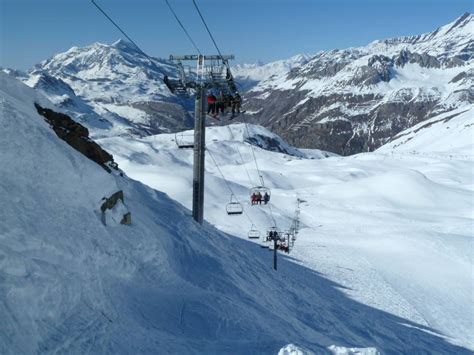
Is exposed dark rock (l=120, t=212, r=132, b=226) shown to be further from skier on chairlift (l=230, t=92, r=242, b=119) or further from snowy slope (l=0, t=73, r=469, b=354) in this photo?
skier on chairlift (l=230, t=92, r=242, b=119)

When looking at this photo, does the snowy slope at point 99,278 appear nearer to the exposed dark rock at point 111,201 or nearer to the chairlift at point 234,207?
the exposed dark rock at point 111,201

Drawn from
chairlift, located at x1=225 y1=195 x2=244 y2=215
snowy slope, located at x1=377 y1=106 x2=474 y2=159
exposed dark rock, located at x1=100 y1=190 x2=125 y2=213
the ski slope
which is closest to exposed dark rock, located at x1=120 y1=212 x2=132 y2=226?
exposed dark rock, located at x1=100 y1=190 x2=125 y2=213

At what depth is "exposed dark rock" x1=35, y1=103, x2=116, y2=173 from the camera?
59.5 ft

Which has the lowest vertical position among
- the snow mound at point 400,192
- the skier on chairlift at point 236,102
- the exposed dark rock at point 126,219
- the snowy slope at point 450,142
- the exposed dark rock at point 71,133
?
the exposed dark rock at point 126,219

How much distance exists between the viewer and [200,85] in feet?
79.8

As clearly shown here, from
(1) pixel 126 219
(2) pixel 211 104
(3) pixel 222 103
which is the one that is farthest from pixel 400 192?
(1) pixel 126 219

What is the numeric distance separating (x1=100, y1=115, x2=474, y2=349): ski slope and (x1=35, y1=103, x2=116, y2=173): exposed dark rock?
Result: 52.1 ft

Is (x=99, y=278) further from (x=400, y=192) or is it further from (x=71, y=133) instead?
(x=400, y=192)

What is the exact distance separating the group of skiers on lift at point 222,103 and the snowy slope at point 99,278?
6.30m

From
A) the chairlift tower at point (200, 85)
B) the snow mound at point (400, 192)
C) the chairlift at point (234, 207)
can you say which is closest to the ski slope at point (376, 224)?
the snow mound at point (400, 192)

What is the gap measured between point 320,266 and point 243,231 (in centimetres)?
1255

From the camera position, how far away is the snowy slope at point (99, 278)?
37.2ft

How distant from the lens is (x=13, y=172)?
13.9 metres

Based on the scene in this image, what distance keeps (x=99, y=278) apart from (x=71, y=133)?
23.1 ft
